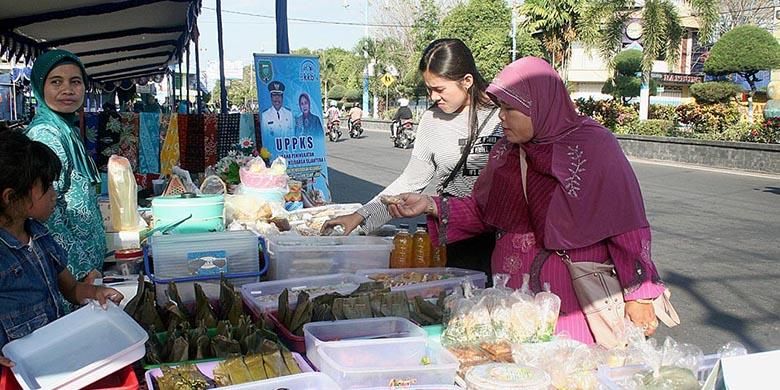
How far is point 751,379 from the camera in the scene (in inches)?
62.7

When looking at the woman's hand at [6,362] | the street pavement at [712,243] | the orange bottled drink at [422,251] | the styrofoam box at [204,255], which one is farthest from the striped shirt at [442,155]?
the street pavement at [712,243]

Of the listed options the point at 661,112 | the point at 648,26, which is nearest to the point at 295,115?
the point at 648,26

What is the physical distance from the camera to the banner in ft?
19.2

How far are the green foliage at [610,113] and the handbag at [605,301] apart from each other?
17680 millimetres

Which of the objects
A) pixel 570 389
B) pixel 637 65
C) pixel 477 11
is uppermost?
pixel 477 11

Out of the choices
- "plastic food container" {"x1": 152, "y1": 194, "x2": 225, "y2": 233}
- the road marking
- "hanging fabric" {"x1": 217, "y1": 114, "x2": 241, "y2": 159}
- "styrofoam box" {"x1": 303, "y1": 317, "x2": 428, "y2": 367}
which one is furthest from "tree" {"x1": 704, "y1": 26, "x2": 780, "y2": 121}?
"styrofoam box" {"x1": 303, "y1": 317, "x2": 428, "y2": 367}

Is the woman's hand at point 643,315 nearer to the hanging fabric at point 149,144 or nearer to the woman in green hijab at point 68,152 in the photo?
the woman in green hijab at point 68,152

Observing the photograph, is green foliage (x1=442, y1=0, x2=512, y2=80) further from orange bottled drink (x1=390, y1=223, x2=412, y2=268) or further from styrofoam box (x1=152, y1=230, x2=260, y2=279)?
styrofoam box (x1=152, y1=230, x2=260, y2=279)

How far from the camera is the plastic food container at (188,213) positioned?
344 cm

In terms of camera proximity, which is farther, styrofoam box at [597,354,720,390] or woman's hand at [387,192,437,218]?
woman's hand at [387,192,437,218]

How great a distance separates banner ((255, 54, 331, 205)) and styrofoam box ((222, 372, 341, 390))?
3878mm

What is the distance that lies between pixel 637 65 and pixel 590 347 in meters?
32.0

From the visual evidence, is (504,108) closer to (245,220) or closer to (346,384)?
(346,384)

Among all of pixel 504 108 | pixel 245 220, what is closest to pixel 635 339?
pixel 504 108
